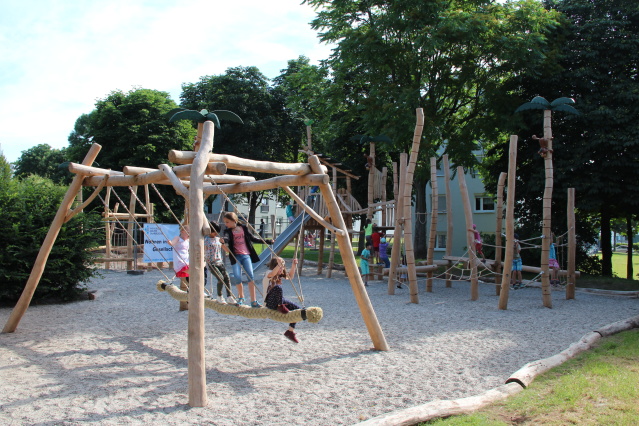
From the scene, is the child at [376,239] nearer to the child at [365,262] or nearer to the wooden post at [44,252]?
the child at [365,262]

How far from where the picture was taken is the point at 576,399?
484 centimetres

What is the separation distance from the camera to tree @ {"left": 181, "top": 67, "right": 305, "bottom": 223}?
113 feet

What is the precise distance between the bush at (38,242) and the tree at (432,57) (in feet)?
36.3

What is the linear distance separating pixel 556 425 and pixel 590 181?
1424cm

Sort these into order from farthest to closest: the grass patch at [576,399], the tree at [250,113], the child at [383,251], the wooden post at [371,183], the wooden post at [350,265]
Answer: the tree at [250,113] → the wooden post at [371,183] → the child at [383,251] → the wooden post at [350,265] → the grass patch at [576,399]

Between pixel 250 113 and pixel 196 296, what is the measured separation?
1206 inches

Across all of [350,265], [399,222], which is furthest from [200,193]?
[399,222]

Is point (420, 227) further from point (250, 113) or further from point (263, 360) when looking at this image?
point (263, 360)

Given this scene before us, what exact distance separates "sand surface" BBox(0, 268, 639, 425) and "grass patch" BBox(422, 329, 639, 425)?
0.54 meters

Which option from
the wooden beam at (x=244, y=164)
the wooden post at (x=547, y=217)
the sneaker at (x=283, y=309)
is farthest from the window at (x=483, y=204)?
the sneaker at (x=283, y=309)

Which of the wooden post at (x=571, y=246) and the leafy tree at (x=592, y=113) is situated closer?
the wooden post at (x=571, y=246)

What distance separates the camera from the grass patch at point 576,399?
14.4 ft

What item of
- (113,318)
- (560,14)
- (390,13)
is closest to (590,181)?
(560,14)

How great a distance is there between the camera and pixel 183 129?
32812 mm
